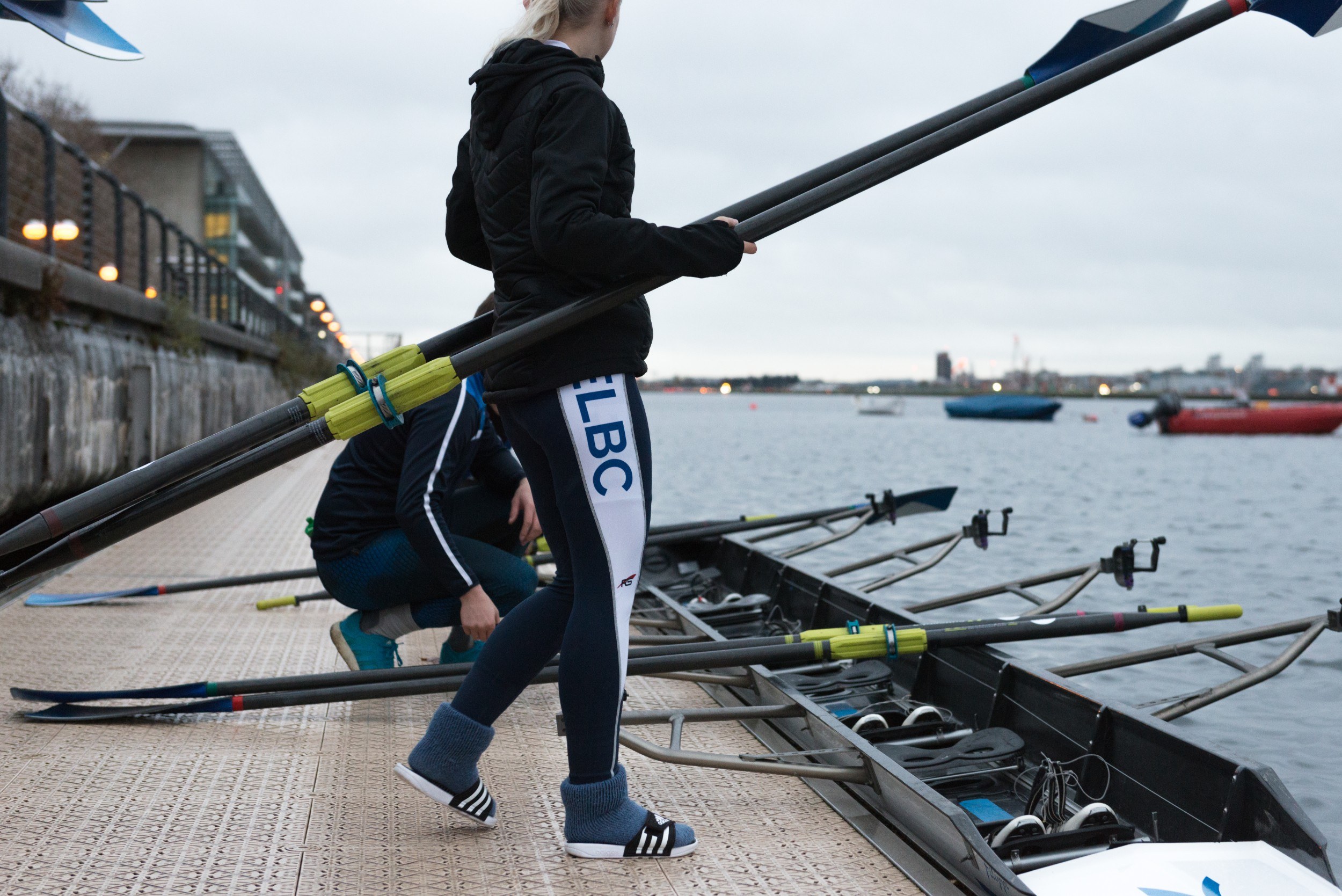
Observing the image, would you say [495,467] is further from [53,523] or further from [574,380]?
[53,523]

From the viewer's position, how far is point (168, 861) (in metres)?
2.43

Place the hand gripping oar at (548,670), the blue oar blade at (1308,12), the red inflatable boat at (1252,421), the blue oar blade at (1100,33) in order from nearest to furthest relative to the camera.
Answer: the blue oar blade at (1308,12), the blue oar blade at (1100,33), the hand gripping oar at (548,670), the red inflatable boat at (1252,421)

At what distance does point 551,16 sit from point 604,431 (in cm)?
90

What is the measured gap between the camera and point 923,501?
286 inches

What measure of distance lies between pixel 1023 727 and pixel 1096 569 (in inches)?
90.3

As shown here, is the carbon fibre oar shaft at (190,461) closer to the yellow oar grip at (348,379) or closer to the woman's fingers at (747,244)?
the yellow oar grip at (348,379)

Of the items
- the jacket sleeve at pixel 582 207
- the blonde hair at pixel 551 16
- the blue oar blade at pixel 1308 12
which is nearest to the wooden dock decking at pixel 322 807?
the jacket sleeve at pixel 582 207

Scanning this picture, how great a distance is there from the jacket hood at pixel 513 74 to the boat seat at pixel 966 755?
6.97 feet

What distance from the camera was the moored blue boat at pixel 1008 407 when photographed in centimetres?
10719

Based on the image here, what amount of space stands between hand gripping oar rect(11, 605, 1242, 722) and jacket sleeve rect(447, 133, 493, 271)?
1.20m

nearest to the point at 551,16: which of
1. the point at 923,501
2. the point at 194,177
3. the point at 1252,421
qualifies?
the point at 923,501

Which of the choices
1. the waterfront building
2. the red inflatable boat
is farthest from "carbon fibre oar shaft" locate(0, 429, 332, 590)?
the red inflatable boat

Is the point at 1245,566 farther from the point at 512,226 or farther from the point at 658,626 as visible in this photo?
the point at 512,226

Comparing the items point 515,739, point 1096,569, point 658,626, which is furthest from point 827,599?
point 515,739
